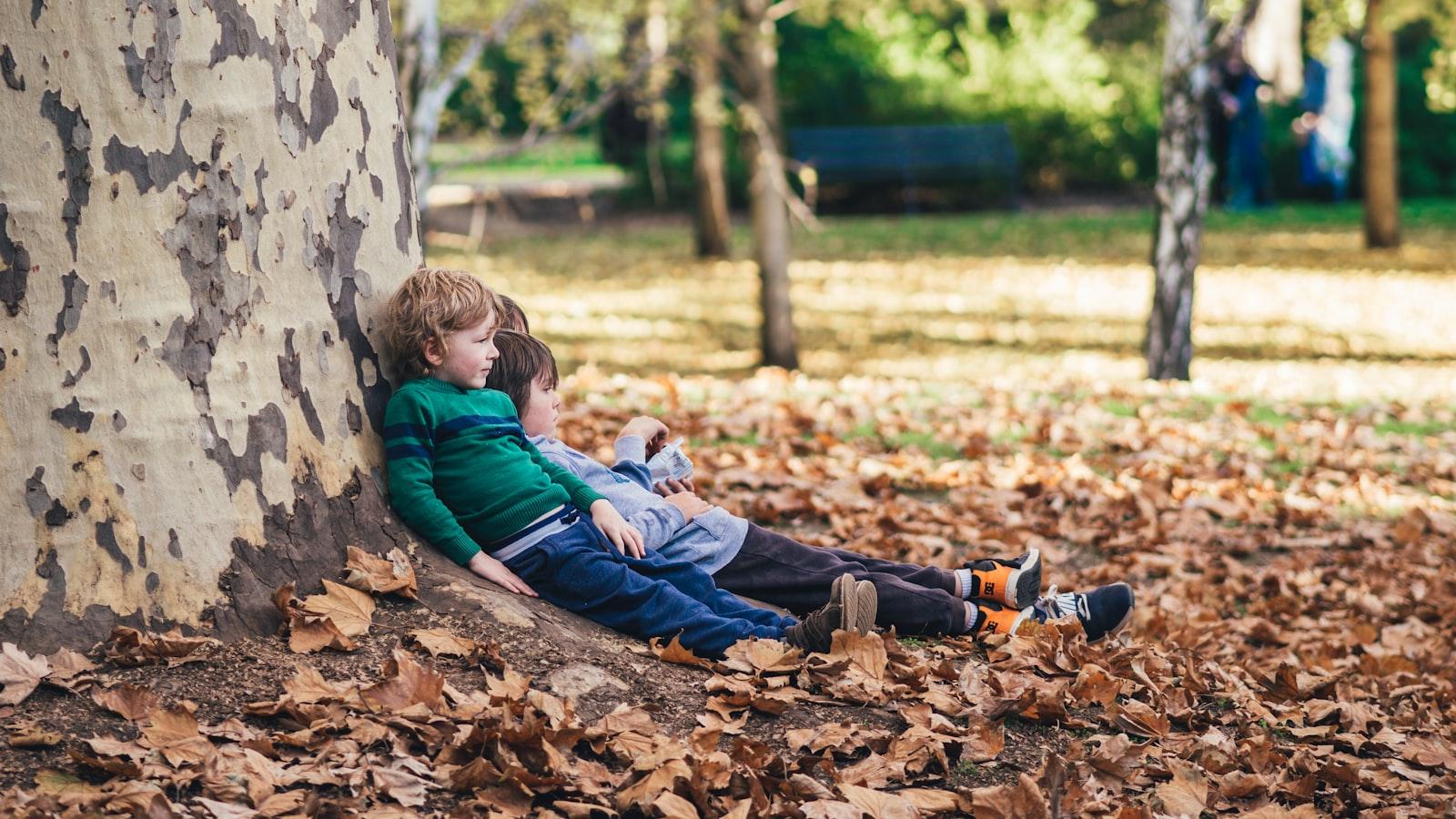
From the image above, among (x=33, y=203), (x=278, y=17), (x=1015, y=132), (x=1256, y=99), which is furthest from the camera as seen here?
(x=1015, y=132)

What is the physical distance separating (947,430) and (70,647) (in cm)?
512

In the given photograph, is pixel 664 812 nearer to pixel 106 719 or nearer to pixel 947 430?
pixel 106 719

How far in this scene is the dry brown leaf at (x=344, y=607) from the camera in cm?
314

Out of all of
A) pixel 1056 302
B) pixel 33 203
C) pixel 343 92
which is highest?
pixel 343 92

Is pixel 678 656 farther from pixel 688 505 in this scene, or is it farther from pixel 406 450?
pixel 406 450

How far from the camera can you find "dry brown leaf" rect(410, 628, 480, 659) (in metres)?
3.16

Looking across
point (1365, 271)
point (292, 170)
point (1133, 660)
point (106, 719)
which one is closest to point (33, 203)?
point (292, 170)

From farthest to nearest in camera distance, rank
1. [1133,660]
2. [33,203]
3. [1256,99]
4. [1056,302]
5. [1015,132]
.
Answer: [1015,132], [1256,99], [1056,302], [1133,660], [33,203]

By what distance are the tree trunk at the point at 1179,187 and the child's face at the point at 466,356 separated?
7.13 meters

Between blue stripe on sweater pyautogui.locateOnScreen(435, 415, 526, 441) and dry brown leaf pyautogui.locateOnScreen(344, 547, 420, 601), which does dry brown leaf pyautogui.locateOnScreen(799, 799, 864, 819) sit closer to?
dry brown leaf pyautogui.locateOnScreen(344, 547, 420, 601)

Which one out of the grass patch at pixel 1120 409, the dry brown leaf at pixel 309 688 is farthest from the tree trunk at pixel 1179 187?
the dry brown leaf at pixel 309 688

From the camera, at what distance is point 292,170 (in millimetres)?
3195

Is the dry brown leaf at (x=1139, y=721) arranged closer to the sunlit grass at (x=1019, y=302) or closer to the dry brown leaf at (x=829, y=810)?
the dry brown leaf at (x=829, y=810)

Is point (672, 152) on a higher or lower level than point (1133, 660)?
higher
